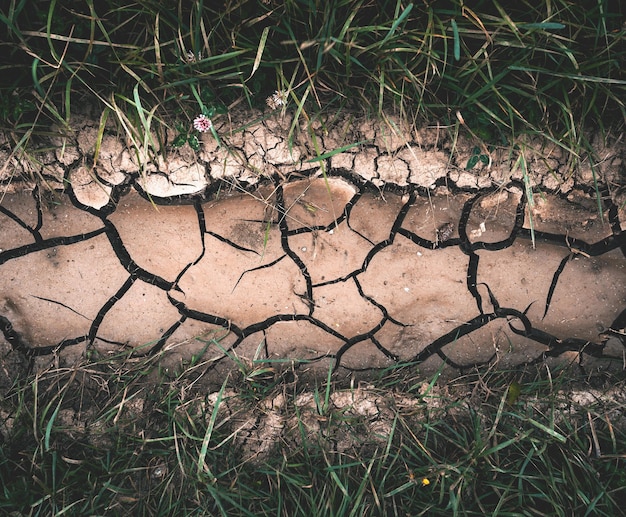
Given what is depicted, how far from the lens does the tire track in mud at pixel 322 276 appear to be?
199cm

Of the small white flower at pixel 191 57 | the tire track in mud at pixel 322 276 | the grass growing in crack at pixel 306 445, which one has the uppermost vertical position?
the small white flower at pixel 191 57

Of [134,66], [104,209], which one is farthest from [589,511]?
[134,66]

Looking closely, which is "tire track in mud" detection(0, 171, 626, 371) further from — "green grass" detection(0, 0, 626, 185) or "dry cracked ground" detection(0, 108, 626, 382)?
"green grass" detection(0, 0, 626, 185)

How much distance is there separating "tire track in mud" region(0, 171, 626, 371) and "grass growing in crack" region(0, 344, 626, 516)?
15cm

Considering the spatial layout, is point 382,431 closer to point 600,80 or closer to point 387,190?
point 387,190

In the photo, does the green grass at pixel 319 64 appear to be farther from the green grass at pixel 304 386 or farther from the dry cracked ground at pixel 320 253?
the dry cracked ground at pixel 320 253

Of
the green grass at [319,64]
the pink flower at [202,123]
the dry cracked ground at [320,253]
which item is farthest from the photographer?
the dry cracked ground at [320,253]

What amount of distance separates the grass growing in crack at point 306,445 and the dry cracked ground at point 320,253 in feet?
0.45

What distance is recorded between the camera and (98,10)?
169 cm

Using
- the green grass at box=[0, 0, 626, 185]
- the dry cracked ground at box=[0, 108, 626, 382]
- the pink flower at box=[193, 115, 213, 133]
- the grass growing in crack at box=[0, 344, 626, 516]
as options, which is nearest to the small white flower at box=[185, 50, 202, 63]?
the green grass at box=[0, 0, 626, 185]

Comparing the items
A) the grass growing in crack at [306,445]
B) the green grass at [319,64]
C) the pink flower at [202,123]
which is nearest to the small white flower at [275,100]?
the green grass at [319,64]

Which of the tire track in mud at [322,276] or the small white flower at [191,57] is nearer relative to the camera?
the small white flower at [191,57]

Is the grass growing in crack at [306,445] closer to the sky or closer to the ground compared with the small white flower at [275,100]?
closer to the ground

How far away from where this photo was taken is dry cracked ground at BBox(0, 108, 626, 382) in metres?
1.94
